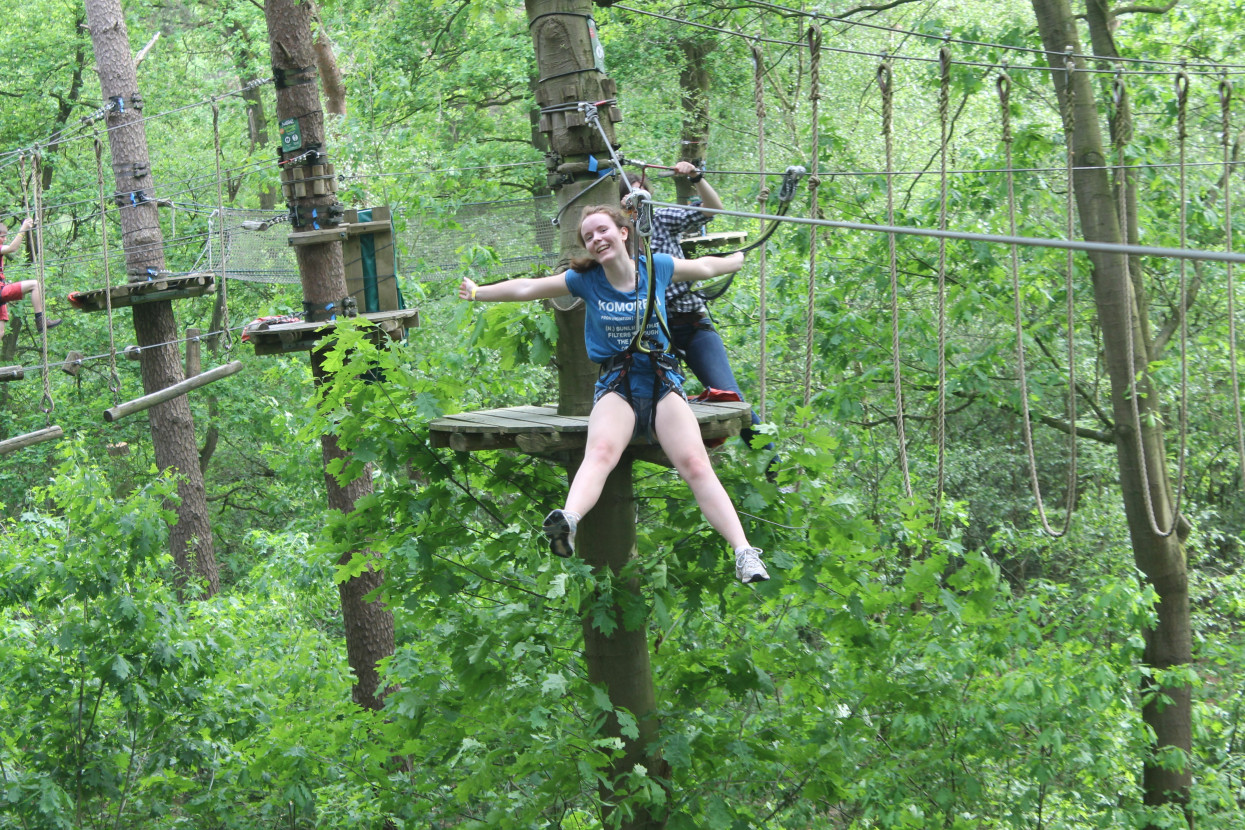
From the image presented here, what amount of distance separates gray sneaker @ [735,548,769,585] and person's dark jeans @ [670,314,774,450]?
1115mm

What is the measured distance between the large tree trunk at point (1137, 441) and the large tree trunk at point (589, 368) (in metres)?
3.62

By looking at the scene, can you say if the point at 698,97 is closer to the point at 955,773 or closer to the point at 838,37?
the point at 838,37

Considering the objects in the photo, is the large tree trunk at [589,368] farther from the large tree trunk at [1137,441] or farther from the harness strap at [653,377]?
the large tree trunk at [1137,441]

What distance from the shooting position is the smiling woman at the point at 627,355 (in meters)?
3.40

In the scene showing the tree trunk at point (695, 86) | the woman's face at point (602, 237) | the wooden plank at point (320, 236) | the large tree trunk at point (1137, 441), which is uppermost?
the tree trunk at point (695, 86)

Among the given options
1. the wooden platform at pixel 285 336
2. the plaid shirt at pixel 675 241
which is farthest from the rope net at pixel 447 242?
the plaid shirt at pixel 675 241

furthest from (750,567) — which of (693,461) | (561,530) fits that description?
(561,530)

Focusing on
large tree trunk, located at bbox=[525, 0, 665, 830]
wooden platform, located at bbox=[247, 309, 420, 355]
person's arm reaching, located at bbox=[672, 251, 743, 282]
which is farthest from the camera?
wooden platform, located at bbox=[247, 309, 420, 355]

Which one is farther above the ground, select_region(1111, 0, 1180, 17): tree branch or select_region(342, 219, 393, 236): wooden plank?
select_region(1111, 0, 1180, 17): tree branch

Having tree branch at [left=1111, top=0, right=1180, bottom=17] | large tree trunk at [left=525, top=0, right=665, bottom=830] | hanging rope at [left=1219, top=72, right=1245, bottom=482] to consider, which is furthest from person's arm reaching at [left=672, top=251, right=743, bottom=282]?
tree branch at [left=1111, top=0, right=1180, bottom=17]

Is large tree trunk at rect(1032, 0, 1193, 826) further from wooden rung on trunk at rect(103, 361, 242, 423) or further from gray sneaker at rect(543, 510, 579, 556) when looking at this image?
wooden rung on trunk at rect(103, 361, 242, 423)

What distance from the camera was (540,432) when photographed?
350 cm

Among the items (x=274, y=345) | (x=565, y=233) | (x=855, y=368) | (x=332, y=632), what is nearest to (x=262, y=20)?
(x=332, y=632)

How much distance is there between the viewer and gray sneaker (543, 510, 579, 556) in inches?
124
